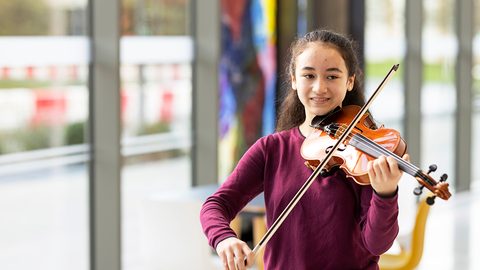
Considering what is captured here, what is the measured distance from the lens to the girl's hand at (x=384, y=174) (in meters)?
1.76

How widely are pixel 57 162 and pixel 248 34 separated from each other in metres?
1.90

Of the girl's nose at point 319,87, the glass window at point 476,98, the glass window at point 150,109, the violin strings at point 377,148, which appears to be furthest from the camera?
the glass window at point 476,98

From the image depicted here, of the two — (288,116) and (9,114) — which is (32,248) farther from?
(288,116)

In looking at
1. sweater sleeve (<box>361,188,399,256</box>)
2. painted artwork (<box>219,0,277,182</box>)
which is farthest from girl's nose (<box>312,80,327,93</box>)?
painted artwork (<box>219,0,277,182</box>)

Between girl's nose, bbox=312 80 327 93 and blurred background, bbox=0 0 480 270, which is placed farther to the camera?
blurred background, bbox=0 0 480 270

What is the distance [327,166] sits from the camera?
6.41 feet

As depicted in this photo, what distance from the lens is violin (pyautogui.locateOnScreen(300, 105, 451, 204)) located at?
1.77m

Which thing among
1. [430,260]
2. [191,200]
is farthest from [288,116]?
[430,260]

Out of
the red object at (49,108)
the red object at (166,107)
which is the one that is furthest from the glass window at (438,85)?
the red object at (49,108)

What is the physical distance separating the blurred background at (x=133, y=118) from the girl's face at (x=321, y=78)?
7.87ft

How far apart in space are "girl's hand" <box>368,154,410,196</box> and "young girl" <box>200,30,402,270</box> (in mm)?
39

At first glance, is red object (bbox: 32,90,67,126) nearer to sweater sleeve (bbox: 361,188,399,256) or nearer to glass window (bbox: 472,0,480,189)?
sweater sleeve (bbox: 361,188,399,256)

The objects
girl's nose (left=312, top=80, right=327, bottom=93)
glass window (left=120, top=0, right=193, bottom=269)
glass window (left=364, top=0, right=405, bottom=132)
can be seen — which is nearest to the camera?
girl's nose (left=312, top=80, right=327, bottom=93)

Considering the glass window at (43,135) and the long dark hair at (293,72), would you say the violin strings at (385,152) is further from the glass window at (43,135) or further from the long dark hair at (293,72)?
the glass window at (43,135)
